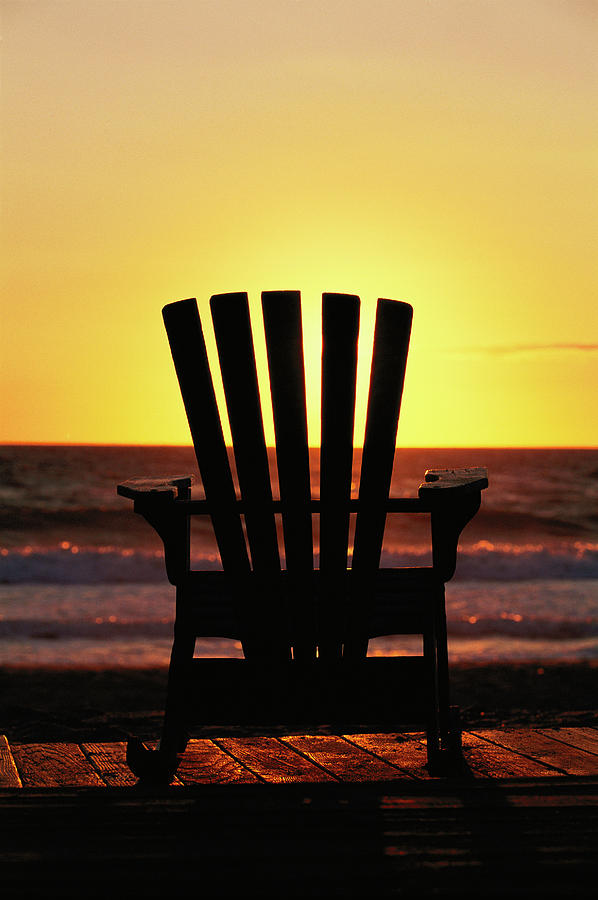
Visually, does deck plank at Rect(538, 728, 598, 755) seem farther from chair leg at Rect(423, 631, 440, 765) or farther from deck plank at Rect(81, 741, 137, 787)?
deck plank at Rect(81, 741, 137, 787)

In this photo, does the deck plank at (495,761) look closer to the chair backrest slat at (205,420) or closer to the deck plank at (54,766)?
the chair backrest slat at (205,420)

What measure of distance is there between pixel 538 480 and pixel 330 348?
111ft

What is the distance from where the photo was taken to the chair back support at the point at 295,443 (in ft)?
9.23

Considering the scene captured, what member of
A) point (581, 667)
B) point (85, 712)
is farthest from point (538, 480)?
point (85, 712)

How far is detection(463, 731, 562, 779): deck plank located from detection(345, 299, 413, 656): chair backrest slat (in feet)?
2.92

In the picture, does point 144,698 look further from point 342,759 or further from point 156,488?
point 156,488

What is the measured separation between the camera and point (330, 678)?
3039 mm

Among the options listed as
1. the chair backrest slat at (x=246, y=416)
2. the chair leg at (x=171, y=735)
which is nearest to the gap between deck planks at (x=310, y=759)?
the chair leg at (x=171, y=735)

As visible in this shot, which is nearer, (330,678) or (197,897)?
(197,897)

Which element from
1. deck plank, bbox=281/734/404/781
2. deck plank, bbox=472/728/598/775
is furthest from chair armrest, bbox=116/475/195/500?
Result: deck plank, bbox=472/728/598/775

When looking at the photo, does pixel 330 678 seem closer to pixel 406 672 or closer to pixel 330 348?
pixel 406 672

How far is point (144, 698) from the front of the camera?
720cm

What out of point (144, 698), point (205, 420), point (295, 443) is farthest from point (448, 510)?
point (144, 698)

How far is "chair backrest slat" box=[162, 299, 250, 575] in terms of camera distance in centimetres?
286
